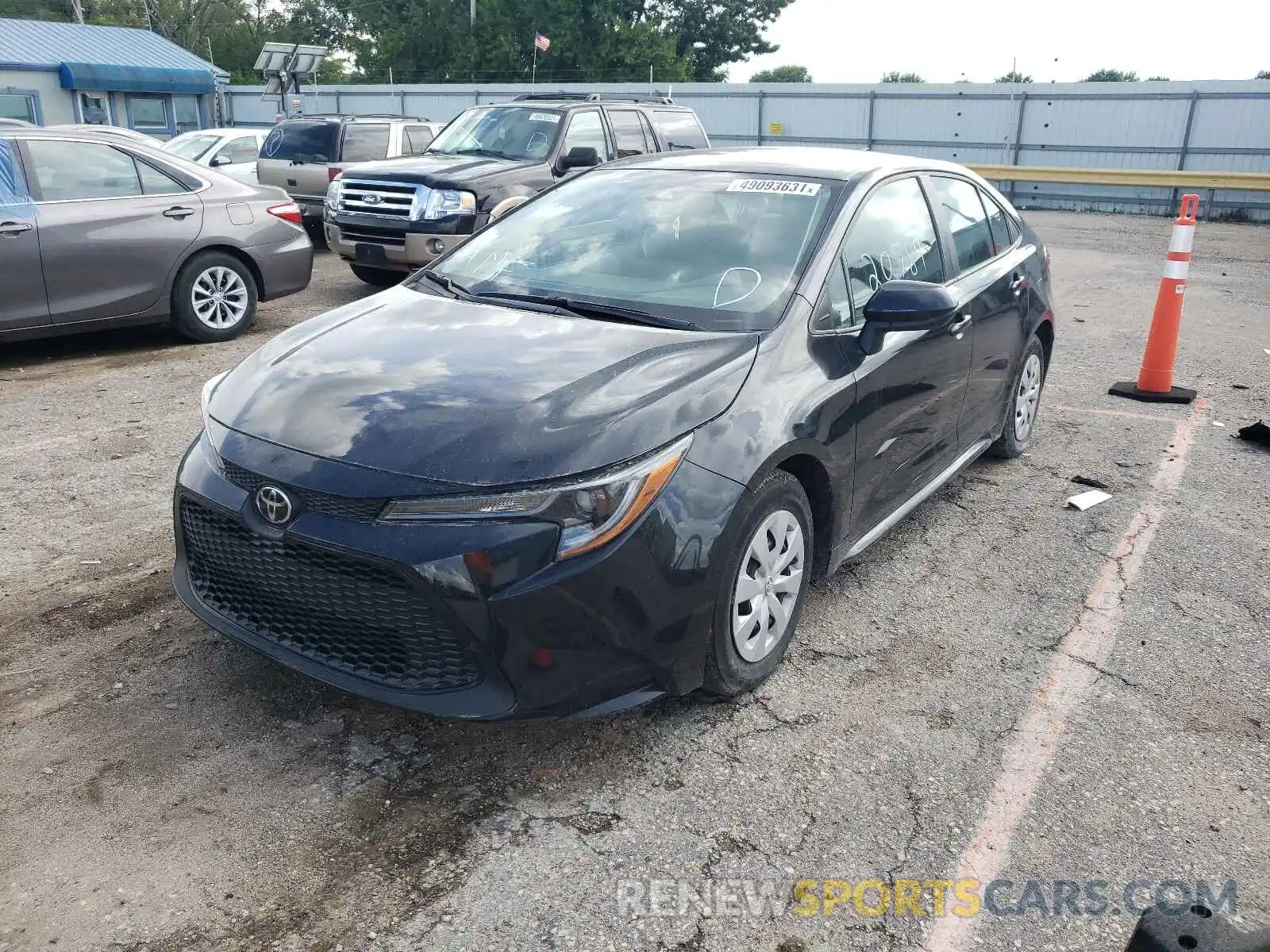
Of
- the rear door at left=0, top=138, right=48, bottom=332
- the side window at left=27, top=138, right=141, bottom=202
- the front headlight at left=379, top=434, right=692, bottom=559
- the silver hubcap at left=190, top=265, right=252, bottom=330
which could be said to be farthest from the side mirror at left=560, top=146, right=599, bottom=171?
the front headlight at left=379, top=434, right=692, bottom=559

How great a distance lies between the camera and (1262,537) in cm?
482

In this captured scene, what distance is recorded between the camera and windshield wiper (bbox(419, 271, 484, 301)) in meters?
4.02

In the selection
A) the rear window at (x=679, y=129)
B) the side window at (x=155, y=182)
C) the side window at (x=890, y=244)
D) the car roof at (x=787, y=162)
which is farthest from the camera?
the rear window at (x=679, y=129)

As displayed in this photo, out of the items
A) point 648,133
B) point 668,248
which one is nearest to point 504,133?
point 648,133

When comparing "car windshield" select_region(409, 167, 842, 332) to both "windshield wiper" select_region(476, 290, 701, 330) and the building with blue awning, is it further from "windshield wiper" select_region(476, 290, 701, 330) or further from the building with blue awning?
the building with blue awning

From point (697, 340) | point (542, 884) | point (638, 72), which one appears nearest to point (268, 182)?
point (697, 340)

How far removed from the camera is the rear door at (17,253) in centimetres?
695

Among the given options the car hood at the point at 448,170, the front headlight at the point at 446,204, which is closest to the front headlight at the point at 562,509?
the front headlight at the point at 446,204

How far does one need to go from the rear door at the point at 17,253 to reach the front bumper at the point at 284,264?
1.63 m

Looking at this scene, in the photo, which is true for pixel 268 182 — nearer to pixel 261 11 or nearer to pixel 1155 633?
pixel 1155 633

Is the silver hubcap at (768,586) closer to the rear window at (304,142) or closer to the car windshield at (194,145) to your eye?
the rear window at (304,142)

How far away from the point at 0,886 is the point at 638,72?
1816 inches

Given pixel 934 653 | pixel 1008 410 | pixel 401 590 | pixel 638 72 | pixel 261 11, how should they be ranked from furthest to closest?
1. pixel 261 11
2. pixel 638 72
3. pixel 1008 410
4. pixel 934 653
5. pixel 401 590

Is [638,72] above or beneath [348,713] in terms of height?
above
